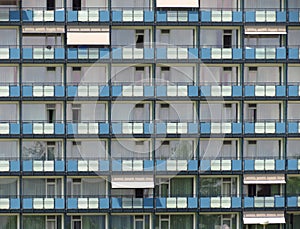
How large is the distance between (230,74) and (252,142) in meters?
3.63

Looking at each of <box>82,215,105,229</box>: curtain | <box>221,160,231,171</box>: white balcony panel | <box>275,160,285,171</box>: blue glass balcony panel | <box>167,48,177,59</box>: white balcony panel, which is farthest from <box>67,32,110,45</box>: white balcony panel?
<box>275,160,285,171</box>: blue glass balcony panel

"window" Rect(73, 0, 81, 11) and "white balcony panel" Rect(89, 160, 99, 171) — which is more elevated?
"window" Rect(73, 0, 81, 11)

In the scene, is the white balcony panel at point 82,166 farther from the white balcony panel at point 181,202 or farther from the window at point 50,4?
the window at point 50,4

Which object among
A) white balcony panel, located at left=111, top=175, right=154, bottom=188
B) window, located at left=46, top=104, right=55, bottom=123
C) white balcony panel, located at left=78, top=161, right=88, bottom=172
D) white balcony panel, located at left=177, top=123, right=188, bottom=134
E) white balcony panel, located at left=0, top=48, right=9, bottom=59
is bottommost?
white balcony panel, located at left=111, top=175, right=154, bottom=188

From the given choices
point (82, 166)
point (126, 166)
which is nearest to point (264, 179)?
point (126, 166)

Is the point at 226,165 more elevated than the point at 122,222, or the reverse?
the point at 226,165

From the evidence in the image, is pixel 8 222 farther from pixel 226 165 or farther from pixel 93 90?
pixel 226 165

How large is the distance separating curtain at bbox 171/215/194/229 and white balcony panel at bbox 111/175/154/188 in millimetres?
2299

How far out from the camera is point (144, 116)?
3809cm

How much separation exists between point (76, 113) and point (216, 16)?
8509 mm

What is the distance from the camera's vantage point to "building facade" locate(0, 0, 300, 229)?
37438 mm

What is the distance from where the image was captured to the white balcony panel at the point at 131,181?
123ft

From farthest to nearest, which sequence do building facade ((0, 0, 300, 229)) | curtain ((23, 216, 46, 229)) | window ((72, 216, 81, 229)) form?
window ((72, 216, 81, 229)) < curtain ((23, 216, 46, 229)) < building facade ((0, 0, 300, 229))

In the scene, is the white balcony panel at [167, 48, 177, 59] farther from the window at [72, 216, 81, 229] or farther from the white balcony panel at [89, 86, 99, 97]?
the window at [72, 216, 81, 229]
